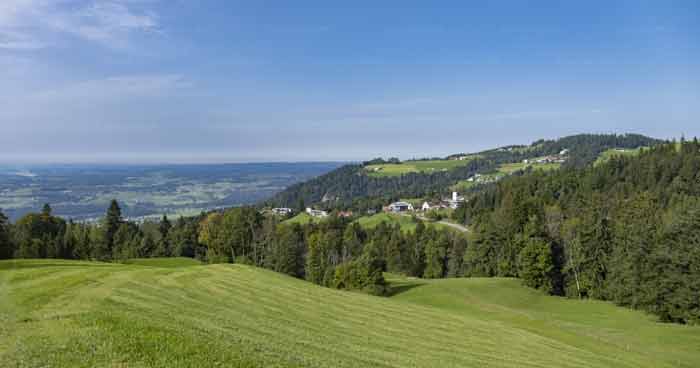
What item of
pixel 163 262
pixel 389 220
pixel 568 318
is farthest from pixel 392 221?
pixel 568 318

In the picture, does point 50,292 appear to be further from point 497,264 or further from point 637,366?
point 497,264

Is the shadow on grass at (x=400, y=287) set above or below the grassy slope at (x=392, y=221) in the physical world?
above

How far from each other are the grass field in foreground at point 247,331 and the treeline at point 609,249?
12.6 metres

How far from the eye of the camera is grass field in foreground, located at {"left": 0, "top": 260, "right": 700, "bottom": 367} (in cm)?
1248

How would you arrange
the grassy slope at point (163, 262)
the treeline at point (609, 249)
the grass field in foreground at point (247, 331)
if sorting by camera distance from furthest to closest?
the grassy slope at point (163, 262), the treeline at point (609, 249), the grass field in foreground at point (247, 331)

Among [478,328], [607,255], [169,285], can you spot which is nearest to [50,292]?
[169,285]

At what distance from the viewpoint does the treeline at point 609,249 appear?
180 feet

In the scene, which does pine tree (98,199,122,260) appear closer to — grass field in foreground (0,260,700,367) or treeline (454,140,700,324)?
grass field in foreground (0,260,700,367)

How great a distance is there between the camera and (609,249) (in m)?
A: 74.0

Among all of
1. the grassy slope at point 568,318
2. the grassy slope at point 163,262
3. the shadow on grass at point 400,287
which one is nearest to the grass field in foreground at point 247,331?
the grassy slope at point 568,318

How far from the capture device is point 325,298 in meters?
33.7

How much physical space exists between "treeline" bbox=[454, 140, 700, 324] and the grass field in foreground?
12.6 meters

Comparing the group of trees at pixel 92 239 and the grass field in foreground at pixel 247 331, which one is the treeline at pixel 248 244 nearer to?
the group of trees at pixel 92 239

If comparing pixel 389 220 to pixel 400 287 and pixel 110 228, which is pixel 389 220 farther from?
pixel 110 228
